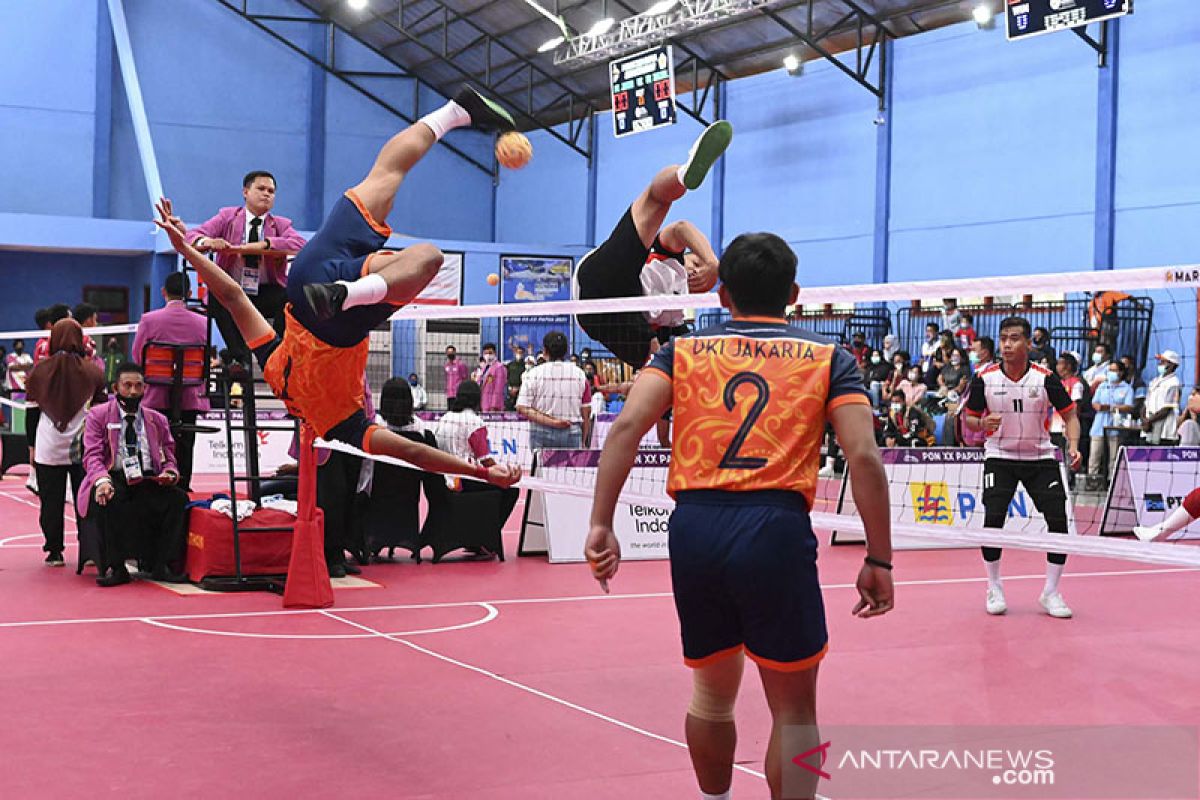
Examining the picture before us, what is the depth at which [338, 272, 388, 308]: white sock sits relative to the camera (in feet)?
18.2

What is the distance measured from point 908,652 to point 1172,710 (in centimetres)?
→ 151

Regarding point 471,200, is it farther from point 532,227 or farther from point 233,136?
point 233,136

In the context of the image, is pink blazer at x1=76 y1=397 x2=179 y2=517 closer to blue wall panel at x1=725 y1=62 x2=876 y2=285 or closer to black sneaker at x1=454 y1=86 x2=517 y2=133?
black sneaker at x1=454 y1=86 x2=517 y2=133

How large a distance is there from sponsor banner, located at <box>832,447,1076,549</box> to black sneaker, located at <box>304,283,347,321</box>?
735cm

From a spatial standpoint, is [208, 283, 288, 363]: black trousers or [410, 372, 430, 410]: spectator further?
[410, 372, 430, 410]: spectator

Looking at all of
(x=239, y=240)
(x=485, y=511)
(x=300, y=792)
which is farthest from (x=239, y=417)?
(x=300, y=792)

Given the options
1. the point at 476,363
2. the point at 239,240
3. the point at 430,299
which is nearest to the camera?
the point at 239,240

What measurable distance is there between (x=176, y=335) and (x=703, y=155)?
4980 mm

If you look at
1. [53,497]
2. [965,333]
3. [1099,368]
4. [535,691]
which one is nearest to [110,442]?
[53,497]

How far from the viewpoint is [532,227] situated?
3412 cm

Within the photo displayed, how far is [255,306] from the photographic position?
335 inches

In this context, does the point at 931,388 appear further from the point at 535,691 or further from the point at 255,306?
the point at 535,691

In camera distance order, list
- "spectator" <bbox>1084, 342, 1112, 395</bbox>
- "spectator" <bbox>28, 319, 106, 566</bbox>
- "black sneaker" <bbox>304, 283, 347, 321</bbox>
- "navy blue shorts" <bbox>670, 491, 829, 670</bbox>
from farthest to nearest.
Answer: "spectator" <bbox>1084, 342, 1112, 395</bbox>
"spectator" <bbox>28, 319, 106, 566</bbox>
"black sneaker" <bbox>304, 283, 347, 321</bbox>
"navy blue shorts" <bbox>670, 491, 829, 670</bbox>

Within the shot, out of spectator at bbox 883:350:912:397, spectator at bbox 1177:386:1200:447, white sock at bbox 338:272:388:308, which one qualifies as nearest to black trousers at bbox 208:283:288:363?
white sock at bbox 338:272:388:308
